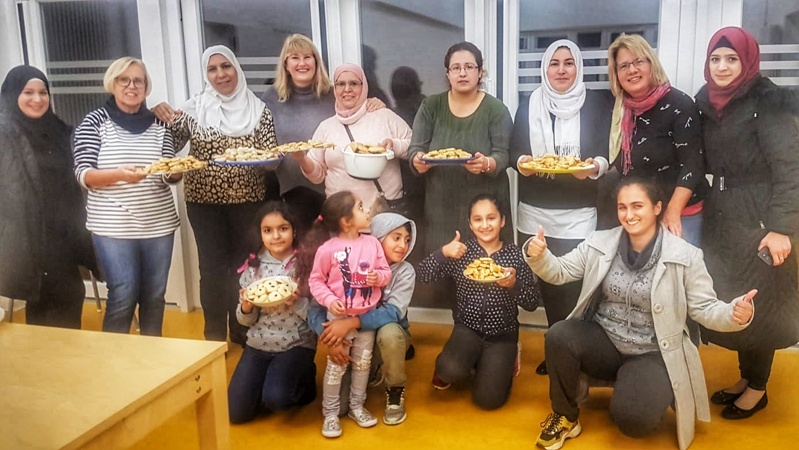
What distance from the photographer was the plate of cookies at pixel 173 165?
75.5 inches

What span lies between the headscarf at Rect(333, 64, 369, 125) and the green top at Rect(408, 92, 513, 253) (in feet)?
0.54

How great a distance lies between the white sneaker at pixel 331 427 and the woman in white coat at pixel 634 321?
1.91ft

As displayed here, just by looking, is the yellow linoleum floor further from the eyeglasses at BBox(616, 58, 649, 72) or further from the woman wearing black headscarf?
the eyeglasses at BBox(616, 58, 649, 72)

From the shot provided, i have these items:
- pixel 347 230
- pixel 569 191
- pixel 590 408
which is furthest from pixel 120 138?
pixel 590 408

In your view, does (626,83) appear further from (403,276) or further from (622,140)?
(403,276)

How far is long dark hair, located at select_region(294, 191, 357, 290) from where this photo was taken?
6.74ft

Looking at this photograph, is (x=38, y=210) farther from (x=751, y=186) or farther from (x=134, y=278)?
(x=751, y=186)

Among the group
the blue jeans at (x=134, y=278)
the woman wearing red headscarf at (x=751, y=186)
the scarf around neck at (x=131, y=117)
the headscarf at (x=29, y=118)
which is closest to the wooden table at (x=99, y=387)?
the blue jeans at (x=134, y=278)

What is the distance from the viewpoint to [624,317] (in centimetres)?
194

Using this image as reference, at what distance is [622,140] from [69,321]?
156cm

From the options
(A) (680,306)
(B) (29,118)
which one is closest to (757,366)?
(A) (680,306)

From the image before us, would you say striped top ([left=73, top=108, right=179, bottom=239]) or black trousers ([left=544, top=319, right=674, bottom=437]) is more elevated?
striped top ([left=73, top=108, right=179, bottom=239])

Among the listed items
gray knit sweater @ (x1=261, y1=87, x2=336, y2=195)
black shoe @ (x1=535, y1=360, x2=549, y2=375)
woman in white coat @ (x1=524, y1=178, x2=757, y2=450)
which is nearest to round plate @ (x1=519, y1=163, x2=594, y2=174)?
woman in white coat @ (x1=524, y1=178, x2=757, y2=450)

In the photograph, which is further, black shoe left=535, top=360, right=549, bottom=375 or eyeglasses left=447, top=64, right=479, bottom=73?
black shoe left=535, top=360, right=549, bottom=375
